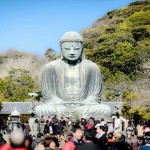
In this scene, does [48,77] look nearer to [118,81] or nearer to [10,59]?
[118,81]

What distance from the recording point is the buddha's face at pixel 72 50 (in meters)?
26.3

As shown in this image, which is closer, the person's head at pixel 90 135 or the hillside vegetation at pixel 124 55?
the person's head at pixel 90 135

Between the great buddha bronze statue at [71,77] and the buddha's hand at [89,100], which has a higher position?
the great buddha bronze statue at [71,77]

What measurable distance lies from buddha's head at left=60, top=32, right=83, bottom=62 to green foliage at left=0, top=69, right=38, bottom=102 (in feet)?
96.9

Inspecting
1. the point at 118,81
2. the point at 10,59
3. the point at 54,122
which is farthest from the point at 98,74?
the point at 10,59

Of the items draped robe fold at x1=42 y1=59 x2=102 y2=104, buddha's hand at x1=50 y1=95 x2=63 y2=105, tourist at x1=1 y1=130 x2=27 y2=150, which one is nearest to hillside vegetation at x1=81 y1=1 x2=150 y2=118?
draped robe fold at x1=42 y1=59 x2=102 y2=104

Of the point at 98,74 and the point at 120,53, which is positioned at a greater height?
the point at 120,53

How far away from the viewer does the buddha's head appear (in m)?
26.4

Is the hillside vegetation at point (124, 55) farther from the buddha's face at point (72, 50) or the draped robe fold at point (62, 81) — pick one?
the buddha's face at point (72, 50)

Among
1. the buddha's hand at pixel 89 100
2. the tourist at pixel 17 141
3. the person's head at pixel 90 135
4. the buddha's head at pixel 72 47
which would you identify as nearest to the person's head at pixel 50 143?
the person's head at pixel 90 135

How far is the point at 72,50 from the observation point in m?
26.3

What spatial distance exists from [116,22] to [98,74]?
38.2 meters

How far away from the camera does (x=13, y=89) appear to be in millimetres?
56812

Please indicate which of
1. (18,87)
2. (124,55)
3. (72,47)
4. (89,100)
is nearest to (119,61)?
(124,55)
